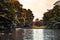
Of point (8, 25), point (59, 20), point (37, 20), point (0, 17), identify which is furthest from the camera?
point (37, 20)

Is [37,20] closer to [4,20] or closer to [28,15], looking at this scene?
[28,15]

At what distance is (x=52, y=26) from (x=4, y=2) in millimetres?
29838

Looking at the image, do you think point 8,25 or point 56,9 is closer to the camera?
point 8,25

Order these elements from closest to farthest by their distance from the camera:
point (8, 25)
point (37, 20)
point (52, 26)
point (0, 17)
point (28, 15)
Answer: point (0, 17), point (8, 25), point (52, 26), point (28, 15), point (37, 20)

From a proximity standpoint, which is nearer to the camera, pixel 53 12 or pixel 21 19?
pixel 21 19

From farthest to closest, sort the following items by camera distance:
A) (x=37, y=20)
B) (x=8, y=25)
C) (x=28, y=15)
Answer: (x=37, y=20) < (x=28, y=15) < (x=8, y=25)

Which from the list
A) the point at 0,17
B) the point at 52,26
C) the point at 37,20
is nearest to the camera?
the point at 0,17

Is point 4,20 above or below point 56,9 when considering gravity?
below

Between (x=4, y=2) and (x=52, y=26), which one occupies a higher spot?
(x=4, y=2)

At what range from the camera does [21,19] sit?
66250 mm

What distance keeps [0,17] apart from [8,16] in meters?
1.98

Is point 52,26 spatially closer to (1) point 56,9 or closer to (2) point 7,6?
(1) point 56,9

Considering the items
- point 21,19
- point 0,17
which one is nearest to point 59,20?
point 21,19

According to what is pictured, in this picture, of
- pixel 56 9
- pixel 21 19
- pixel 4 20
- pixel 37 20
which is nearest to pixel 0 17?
pixel 4 20
